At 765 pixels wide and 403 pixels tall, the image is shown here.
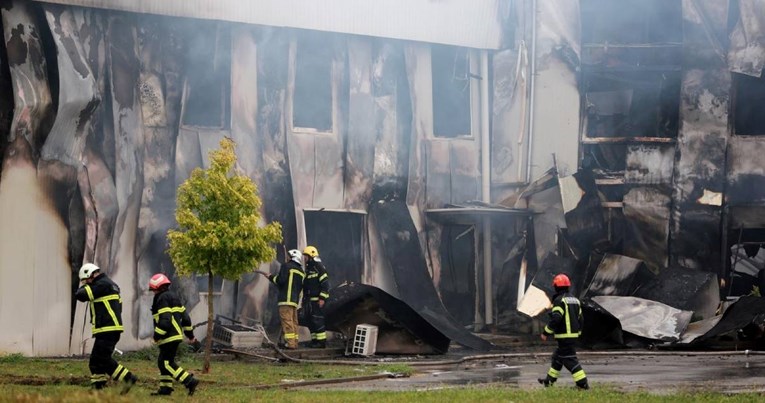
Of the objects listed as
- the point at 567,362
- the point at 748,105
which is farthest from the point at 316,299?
the point at 748,105

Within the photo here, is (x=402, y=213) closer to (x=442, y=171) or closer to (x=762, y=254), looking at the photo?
(x=442, y=171)

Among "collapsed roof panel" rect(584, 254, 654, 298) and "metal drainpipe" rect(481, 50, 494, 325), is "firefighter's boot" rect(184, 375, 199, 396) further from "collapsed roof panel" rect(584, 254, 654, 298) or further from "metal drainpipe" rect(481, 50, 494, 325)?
"metal drainpipe" rect(481, 50, 494, 325)

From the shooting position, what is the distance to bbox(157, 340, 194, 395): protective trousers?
15047 millimetres

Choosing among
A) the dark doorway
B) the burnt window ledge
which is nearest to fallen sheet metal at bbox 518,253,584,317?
the dark doorway

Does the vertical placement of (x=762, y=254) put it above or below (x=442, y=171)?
below

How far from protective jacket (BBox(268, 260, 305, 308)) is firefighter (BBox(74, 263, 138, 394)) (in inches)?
253

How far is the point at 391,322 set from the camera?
22.3 metres

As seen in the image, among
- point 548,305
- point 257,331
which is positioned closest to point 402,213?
point 548,305

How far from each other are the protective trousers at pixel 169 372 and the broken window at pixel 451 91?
41.5 ft

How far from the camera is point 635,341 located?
24.1 metres

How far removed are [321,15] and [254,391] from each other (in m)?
11.2

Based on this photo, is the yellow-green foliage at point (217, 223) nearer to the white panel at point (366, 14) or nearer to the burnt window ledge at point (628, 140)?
the white panel at point (366, 14)

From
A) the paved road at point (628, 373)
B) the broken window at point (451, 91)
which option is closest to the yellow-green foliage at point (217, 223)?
the paved road at point (628, 373)

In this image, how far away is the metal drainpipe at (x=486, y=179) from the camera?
2720 centimetres
